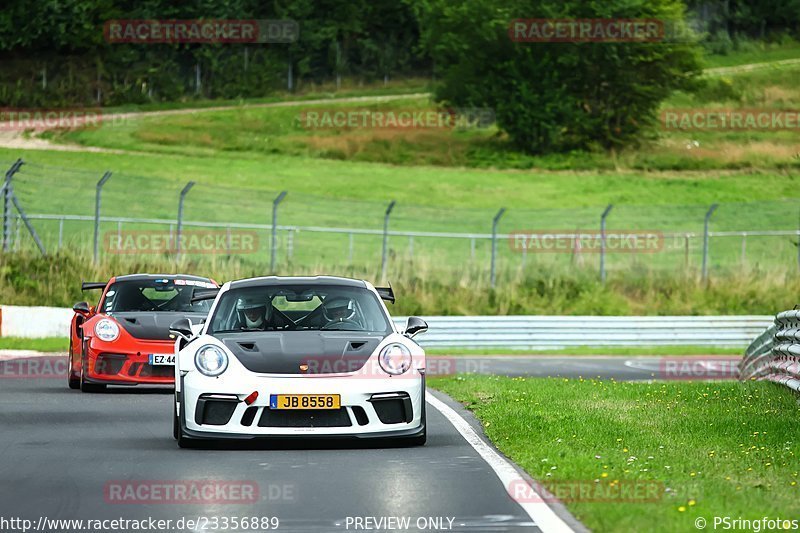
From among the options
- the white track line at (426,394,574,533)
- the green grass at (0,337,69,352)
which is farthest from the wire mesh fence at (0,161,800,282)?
the white track line at (426,394,574,533)

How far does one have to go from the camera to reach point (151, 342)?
17.4 metres

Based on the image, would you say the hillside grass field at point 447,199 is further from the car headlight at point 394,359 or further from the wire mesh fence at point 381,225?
the car headlight at point 394,359

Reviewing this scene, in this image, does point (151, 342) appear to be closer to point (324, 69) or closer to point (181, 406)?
point (181, 406)

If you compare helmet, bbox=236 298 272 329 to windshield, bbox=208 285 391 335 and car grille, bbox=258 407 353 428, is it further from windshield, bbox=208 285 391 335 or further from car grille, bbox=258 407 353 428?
car grille, bbox=258 407 353 428

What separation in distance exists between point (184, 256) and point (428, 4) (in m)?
40.6

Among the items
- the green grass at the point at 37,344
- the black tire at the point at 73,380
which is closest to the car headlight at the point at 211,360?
the black tire at the point at 73,380

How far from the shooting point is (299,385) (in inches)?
451

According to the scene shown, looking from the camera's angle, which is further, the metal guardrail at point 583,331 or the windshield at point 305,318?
the metal guardrail at point 583,331

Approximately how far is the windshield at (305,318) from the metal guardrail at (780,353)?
4.61 m

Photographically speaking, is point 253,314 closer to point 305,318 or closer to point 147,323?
point 305,318

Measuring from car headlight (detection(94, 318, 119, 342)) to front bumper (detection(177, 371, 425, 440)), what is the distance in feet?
19.4

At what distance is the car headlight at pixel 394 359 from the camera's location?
11812 mm

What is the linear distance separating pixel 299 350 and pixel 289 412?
1.68 ft

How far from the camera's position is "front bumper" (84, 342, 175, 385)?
17391mm
